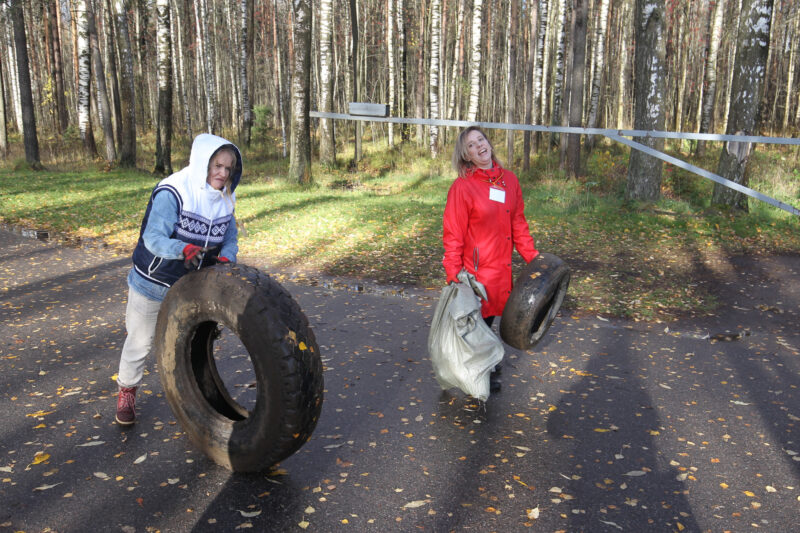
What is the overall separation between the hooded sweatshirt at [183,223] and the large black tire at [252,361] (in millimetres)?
295

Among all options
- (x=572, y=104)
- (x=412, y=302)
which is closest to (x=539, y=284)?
(x=412, y=302)

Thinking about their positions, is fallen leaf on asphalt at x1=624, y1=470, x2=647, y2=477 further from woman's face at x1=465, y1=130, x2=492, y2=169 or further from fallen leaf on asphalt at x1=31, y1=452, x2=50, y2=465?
fallen leaf on asphalt at x1=31, y1=452, x2=50, y2=465

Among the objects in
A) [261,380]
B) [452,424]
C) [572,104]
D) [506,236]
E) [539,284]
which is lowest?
[452,424]

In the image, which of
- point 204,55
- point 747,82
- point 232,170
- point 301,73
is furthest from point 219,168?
point 204,55

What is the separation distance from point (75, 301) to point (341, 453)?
4965 millimetres

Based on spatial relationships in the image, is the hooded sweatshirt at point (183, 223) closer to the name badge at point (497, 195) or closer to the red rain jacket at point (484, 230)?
the red rain jacket at point (484, 230)

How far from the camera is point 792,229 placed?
34.9 ft

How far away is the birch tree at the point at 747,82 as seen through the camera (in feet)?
34.5

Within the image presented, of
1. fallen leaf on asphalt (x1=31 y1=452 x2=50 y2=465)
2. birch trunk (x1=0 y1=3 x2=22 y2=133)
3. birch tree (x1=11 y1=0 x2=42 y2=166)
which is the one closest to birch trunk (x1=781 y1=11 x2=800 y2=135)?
fallen leaf on asphalt (x1=31 y1=452 x2=50 y2=465)

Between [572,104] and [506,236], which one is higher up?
[572,104]

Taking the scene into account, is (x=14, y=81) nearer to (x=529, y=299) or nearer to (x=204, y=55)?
(x=204, y=55)

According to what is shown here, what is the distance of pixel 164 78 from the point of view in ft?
56.3

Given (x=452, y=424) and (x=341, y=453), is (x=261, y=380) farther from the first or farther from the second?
(x=452, y=424)

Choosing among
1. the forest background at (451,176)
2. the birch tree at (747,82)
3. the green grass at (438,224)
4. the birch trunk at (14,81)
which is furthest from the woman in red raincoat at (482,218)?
the birch trunk at (14,81)
